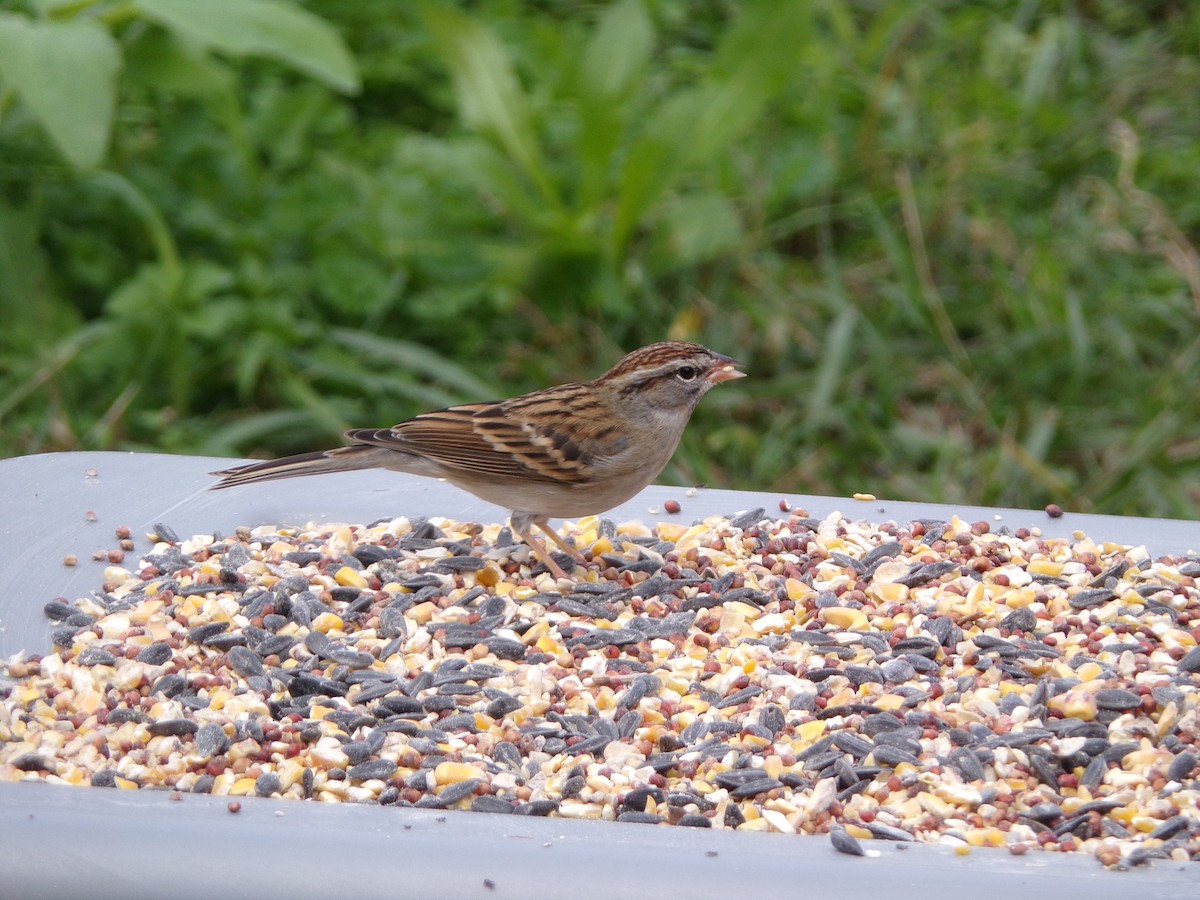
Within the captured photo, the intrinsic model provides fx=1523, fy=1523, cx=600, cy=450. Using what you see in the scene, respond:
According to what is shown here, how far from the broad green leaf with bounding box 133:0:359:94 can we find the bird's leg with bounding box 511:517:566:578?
2145mm

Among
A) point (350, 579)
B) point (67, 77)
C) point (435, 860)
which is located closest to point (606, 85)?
point (67, 77)

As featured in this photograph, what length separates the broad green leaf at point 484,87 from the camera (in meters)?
6.46

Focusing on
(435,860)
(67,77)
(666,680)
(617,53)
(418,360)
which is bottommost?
(435,860)

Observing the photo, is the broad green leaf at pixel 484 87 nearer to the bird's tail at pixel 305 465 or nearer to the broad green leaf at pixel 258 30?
the broad green leaf at pixel 258 30

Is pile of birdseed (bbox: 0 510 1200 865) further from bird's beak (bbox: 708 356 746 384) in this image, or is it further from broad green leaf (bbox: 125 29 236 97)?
broad green leaf (bbox: 125 29 236 97)

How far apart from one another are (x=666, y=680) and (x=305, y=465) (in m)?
1.16

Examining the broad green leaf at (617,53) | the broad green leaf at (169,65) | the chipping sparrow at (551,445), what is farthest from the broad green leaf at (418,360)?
the chipping sparrow at (551,445)

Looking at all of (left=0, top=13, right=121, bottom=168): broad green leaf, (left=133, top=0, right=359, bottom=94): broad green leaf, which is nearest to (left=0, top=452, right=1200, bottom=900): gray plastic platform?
(left=0, top=13, right=121, bottom=168): broad green leaf

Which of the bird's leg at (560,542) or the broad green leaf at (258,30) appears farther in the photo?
the broad green leaf at (258,30)

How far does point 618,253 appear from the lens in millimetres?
6391

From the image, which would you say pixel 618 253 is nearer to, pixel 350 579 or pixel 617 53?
pixel 617 53

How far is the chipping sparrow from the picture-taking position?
3791 millimetres

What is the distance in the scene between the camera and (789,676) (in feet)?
9.96

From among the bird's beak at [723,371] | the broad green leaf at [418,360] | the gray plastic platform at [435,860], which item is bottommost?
the gray plastic platform at [435,860]
